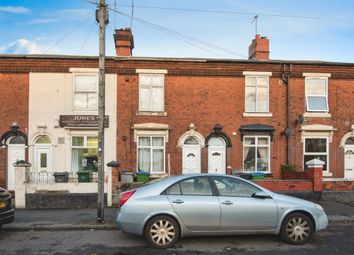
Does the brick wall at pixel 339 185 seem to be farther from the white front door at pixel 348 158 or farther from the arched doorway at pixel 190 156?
the arched doorway at pixel 190 156

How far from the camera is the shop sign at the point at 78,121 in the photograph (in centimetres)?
1827

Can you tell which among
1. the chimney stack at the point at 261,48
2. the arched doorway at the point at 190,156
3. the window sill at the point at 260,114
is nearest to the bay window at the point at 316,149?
the window sill at the point at 260,114

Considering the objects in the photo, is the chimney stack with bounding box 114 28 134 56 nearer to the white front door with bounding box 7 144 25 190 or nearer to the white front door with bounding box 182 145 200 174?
the white front door with bounding box 182 145 200 174

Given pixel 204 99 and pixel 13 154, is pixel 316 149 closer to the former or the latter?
pixel 204 99

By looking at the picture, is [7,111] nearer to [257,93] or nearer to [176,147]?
[176,147]

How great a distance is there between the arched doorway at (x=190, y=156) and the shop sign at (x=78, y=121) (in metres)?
3.89

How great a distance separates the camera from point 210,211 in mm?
8094

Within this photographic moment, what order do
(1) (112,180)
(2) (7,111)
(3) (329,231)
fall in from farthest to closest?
1. (2) (7,111)
2. (1) (112,180)
3. (3) (329,231)

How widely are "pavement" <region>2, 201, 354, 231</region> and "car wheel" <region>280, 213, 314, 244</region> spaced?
322cm

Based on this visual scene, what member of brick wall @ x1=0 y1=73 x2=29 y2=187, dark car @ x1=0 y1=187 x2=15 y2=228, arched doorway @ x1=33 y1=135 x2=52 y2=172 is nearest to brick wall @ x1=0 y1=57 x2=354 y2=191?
brick wall @ x1=0 y1=73 x2=29 y2=187

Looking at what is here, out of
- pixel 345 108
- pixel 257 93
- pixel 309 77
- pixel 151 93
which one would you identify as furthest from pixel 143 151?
pixel 345 108

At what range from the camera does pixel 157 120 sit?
1881 centimetres

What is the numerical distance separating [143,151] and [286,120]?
692 centimetres

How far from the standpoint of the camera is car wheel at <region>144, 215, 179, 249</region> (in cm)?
799
